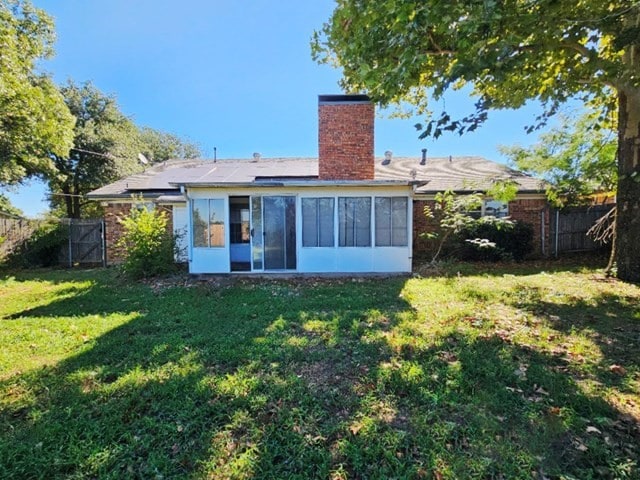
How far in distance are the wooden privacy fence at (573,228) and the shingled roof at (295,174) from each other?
164 cm

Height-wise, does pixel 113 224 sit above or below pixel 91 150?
below

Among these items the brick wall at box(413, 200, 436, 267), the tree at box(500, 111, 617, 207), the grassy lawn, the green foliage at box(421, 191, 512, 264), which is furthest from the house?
the grassy lawn

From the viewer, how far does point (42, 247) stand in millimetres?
11883

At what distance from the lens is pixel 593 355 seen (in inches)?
147

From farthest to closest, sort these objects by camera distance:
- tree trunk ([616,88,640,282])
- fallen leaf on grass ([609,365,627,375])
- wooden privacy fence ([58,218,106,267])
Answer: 1. wooden privacy fence ([58,218,106,267])
2. tree trunk ([616,88,640,282])
3. fallen leaf on grass ([609,365,627,375])

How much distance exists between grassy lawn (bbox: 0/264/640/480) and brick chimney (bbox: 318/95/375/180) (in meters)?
5.67

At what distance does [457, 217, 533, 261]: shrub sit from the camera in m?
10.7

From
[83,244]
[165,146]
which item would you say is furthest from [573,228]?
[165,146]

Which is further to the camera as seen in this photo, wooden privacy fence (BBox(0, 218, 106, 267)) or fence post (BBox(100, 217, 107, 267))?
wooden privacy fence (BBox(0, 218, 106, 267))

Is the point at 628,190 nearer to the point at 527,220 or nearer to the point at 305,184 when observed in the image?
the point at 527,220

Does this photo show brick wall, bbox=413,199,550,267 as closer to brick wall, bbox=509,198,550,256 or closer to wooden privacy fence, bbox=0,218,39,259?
brick wall, bbox=509,198,550,256

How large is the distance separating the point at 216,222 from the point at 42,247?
8.08 m

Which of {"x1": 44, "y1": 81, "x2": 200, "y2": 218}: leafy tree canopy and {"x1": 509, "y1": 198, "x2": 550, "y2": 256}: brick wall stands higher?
{"x1": 44, "y1": 81, "x2": 200, "y2": 218}: leafy tree canopy

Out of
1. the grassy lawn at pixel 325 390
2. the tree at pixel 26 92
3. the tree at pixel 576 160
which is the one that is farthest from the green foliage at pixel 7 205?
the tree at pixel 576 160
